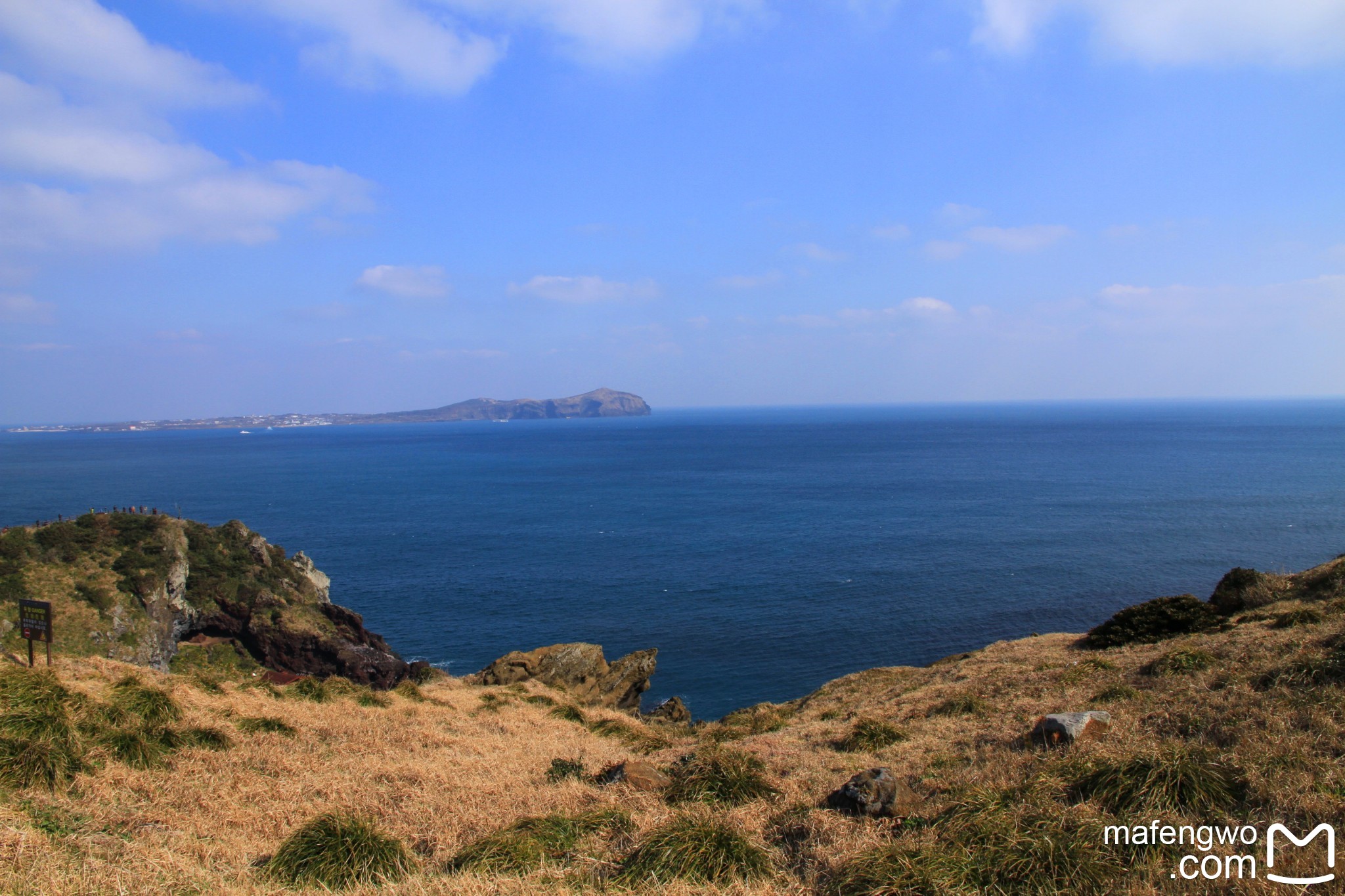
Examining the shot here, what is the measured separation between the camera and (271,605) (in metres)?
45.2

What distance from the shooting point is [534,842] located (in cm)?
795

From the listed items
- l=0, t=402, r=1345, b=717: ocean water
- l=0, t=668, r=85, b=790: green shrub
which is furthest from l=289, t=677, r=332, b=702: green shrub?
l=0, t=402, r=1345, b=717: ocean water

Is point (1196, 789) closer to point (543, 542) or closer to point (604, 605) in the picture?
point (604, 605)

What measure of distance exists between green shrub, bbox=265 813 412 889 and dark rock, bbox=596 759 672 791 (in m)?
3.91

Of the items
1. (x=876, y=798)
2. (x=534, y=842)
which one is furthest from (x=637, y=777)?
(x=876, y=798)

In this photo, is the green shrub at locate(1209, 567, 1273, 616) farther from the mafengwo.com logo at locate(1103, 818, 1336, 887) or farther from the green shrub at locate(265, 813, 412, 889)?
the green shrub at locate(265, 813, 412, 889)

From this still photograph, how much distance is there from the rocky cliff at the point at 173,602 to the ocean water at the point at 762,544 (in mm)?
5716

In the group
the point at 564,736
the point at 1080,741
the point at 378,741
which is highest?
the point at 1080,741

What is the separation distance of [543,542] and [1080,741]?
226 ft

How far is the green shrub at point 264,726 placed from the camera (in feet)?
45.1

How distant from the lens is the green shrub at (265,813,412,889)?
724cm

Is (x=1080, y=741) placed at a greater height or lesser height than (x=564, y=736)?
greater

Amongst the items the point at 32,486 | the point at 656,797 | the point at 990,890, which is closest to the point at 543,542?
the point at 656,797

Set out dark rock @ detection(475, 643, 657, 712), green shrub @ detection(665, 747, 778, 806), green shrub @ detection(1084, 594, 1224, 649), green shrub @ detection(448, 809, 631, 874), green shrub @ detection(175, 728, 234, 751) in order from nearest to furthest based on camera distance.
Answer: green shrub @ detection(448, 809, 631, 874), green shrub @ detection(665, 747, 778, 806), green shrub @ detection(175, 728, 234, 751), green shrub @ detection(1084, 594, 1224, 649), dark rock @ detection(475, 643, 657, 712)
